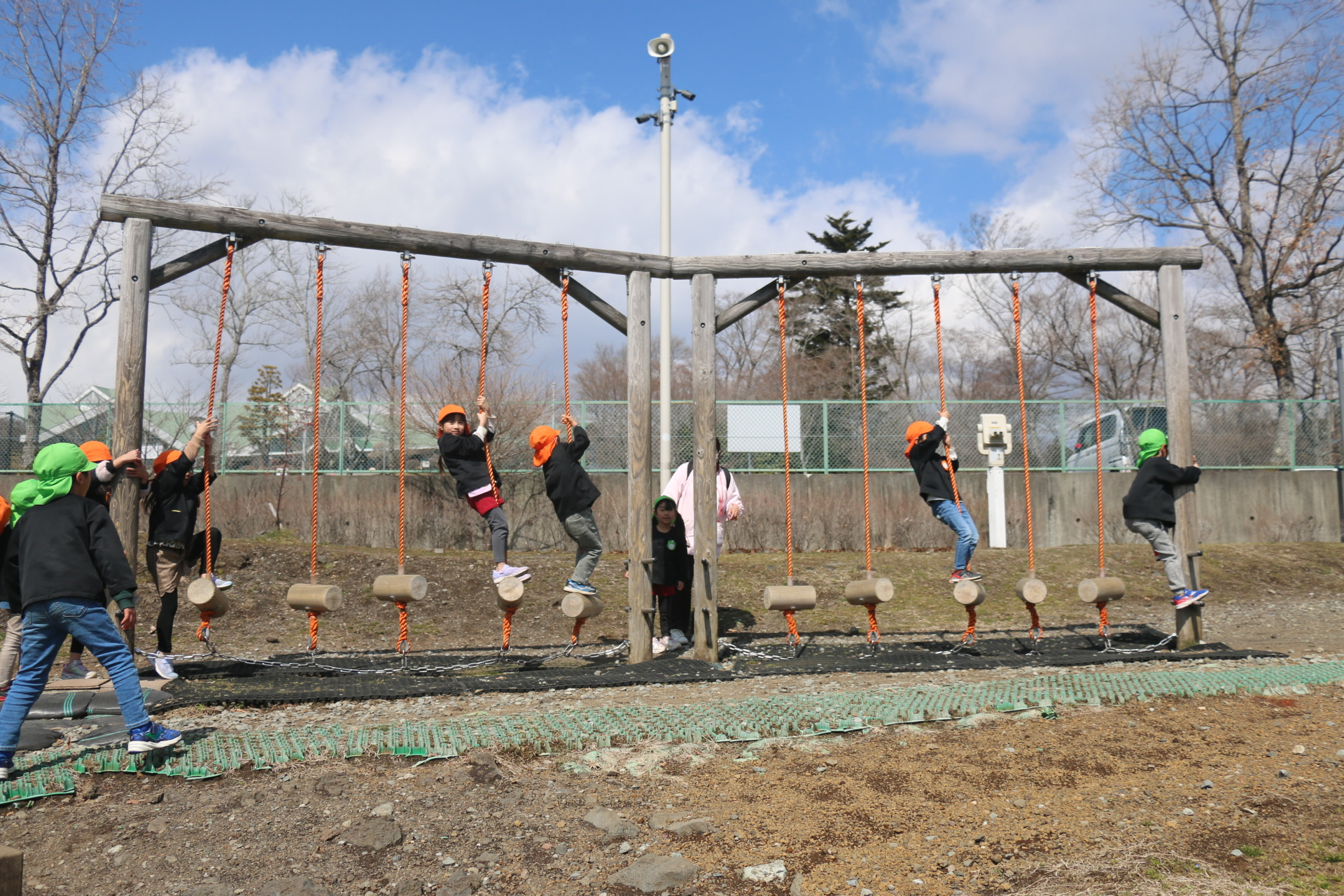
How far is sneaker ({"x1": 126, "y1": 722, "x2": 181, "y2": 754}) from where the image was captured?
14.3 feet

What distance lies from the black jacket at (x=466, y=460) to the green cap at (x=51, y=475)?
8.66ft

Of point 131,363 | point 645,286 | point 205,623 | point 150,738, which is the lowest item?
point 150,738

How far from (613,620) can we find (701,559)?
291 centimetres

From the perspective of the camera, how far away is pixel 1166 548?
7.45m

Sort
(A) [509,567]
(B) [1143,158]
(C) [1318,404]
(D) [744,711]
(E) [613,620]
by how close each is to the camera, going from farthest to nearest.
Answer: (B) [1143,158] < (C) [1318,404] < (E) [613,620] < (A) [509,567] < (D) [744,711]

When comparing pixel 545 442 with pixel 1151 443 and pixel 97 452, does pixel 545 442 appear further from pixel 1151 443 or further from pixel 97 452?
pixel 1151 443

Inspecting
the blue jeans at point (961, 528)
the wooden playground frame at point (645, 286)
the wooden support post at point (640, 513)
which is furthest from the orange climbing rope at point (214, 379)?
the blue jeans at point (961, 528)

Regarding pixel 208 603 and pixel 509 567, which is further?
pixel 509 567

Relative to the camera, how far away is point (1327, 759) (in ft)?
13.8

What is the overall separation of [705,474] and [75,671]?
466 centimetres

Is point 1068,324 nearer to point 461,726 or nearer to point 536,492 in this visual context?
point 536,492

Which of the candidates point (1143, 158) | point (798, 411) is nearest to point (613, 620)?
point (798, 411)

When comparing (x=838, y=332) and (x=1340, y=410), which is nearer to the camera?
(x=1340, y=410)

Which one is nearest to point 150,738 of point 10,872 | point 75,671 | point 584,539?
point 10,872
